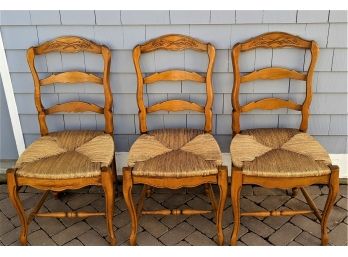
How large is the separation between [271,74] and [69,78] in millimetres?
1266

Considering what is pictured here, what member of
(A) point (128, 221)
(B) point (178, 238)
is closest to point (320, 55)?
(B) point (178, 238)

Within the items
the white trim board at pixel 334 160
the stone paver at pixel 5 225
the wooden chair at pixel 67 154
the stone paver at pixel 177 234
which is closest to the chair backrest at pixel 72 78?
the wooden chair at pixel 67 154

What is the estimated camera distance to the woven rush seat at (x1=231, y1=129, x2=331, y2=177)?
7.59 feet

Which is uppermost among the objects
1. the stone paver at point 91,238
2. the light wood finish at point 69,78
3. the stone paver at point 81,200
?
the light wood finish at point 69,78

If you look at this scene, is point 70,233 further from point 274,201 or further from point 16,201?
point 274,201

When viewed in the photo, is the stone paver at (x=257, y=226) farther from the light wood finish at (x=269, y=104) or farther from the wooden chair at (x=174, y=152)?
the light wood finish at (x=269, y=104)

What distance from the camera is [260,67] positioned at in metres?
2.73

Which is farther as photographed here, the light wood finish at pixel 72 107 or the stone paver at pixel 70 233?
the light wood finish at pixel 72 107

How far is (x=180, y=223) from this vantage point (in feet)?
8.95

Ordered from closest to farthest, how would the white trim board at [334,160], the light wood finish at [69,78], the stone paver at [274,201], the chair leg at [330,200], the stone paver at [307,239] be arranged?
the chair leg at [330,200] → the stone paver at [307,239] → the light wood finish at [69,78] → the stone paver at [274,201] → the white trim board at [334,160]

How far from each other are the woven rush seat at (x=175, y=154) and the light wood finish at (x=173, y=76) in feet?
1.09

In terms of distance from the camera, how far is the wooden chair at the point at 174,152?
7.68 feet

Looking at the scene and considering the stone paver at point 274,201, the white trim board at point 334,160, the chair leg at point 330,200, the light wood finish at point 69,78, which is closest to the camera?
the chair leg at point 330,200

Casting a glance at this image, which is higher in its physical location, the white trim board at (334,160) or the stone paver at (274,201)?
the white trim board at (334,160)
